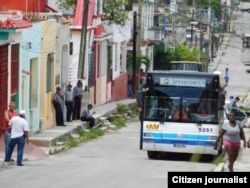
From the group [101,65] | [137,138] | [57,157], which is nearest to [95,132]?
[137,138]

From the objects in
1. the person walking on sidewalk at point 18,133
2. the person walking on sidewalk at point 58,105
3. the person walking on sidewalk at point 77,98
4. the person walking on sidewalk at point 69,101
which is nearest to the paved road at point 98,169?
the person walking on sidewalk at point 18,133

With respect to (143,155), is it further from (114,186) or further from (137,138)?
(114,186)

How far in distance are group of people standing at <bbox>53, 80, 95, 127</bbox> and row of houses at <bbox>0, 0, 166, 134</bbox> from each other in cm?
28

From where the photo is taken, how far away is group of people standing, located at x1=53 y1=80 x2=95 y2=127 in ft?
123

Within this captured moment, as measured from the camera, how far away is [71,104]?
39594 millimetres

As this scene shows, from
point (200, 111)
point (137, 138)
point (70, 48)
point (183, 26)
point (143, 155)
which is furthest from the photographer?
point (183, 26)

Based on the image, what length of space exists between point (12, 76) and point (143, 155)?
5.07 m

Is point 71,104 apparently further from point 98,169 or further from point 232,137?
point 232,137

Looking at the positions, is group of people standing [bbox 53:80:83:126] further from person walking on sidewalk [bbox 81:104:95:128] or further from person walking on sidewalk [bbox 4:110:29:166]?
person walking on sidewalk [bbox 4:110:29:166]

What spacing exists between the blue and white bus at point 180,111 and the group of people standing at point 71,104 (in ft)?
32.6

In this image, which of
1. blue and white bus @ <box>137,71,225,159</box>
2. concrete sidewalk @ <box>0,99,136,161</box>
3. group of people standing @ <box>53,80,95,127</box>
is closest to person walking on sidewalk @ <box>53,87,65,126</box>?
group of people standing @ <box>53,80,95,127</box>

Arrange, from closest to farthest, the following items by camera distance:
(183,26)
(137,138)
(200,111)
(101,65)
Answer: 1. (200,111)
2. (137,138)
3. (101,65)
4. (183,26)

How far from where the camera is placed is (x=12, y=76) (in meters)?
32.0

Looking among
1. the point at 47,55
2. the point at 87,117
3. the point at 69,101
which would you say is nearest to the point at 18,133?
the point at 47,55
